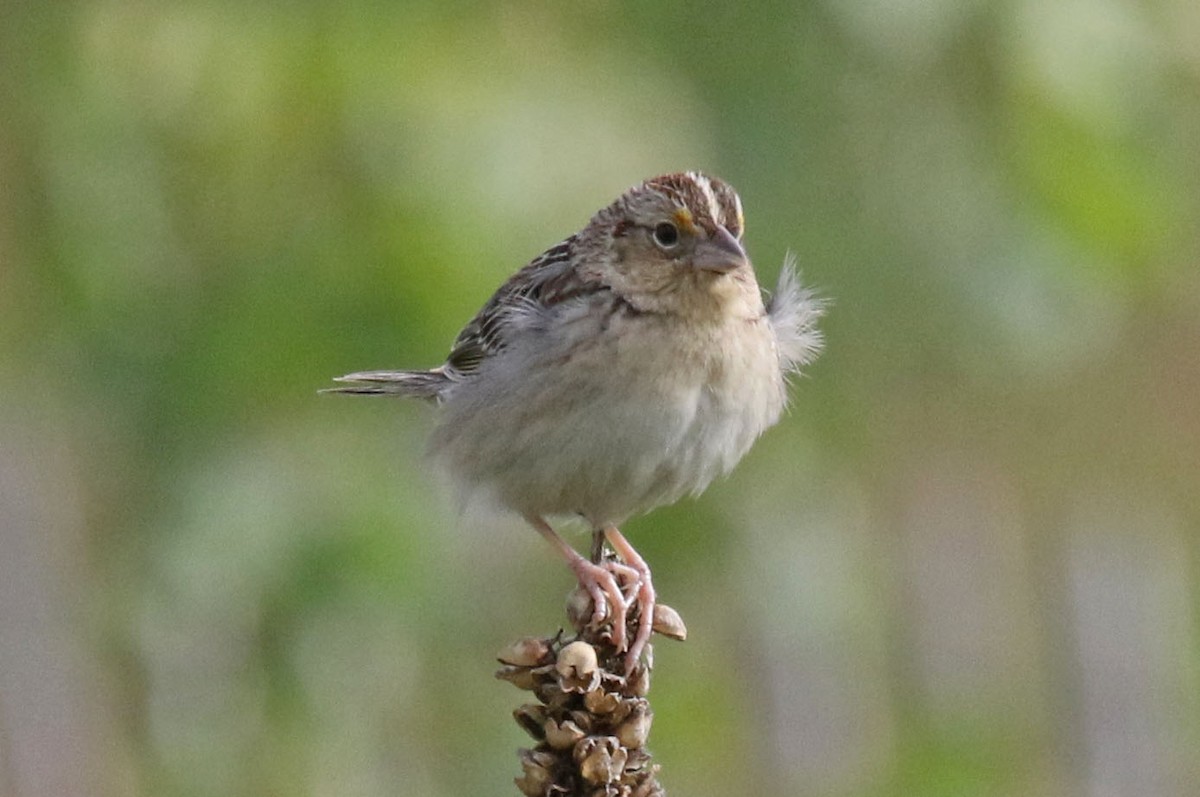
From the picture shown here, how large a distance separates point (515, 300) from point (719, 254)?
0.60m

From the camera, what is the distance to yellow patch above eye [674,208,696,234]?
4312mm

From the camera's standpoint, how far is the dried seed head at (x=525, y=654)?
3.01m

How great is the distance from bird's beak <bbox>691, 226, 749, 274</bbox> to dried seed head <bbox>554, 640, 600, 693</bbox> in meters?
1.44

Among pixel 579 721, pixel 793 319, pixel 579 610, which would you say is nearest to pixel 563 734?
pixel 579 721

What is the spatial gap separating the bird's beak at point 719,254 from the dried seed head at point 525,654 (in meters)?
1.43

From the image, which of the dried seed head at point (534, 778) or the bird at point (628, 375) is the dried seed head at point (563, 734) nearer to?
the dried seed head at point (534, 778)

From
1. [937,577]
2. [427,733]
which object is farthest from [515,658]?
[937,577]

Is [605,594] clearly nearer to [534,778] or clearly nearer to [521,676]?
[521,676]

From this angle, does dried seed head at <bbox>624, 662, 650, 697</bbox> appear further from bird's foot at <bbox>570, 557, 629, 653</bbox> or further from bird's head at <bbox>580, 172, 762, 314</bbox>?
bird's head at <bbox>580, 172, 762, 314</bbox>

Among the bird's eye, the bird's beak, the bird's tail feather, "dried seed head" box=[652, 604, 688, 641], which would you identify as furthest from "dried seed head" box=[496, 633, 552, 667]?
the bird's tail feather

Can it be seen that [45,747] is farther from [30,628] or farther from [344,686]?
[344,686]

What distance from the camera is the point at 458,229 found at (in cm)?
447

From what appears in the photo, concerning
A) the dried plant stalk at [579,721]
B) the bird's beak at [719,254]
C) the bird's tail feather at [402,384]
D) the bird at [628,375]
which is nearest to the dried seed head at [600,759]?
the dried plant stalk at [579,721]

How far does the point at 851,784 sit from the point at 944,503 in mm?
1751
